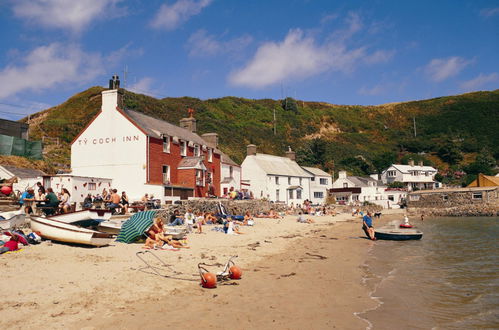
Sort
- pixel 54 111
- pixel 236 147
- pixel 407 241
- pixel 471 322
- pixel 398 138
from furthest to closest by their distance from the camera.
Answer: pixel 398 138, pixel 236 147, pixel 54 111, pixel 407 241, pixel 471 322

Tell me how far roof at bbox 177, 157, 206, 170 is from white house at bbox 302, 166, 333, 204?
30.7 meters

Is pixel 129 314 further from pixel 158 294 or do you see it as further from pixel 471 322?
pixel 471 322

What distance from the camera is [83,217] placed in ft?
52.0

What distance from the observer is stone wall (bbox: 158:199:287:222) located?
26.4m

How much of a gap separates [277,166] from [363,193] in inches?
876

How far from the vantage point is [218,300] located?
8852 mm

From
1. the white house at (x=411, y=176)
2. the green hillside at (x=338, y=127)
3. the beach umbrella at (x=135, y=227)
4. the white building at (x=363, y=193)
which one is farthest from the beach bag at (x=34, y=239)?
the white house at (x=411, y=176)

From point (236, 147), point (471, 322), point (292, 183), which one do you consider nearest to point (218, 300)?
point (471, 322)

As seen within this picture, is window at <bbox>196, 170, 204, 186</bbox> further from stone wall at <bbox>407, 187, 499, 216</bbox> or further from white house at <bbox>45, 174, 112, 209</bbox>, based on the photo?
stone wall at <bbox>407, 187, 499, 216</bbox>

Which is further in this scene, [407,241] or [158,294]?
[407,241]

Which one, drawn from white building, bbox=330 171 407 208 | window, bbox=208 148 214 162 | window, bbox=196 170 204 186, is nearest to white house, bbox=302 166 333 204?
white building, bbox=330 171 407 208

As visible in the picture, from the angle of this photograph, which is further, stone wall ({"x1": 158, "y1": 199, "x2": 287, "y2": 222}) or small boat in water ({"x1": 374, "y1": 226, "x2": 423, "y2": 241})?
stone wall ({"x1": 158, "y1": 199, "x2": 287, "y2": 222})

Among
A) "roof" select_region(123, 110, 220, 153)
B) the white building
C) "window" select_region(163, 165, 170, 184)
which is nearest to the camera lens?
"roof" select_region(123, 110, 220, 153)

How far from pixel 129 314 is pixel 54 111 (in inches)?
2888
